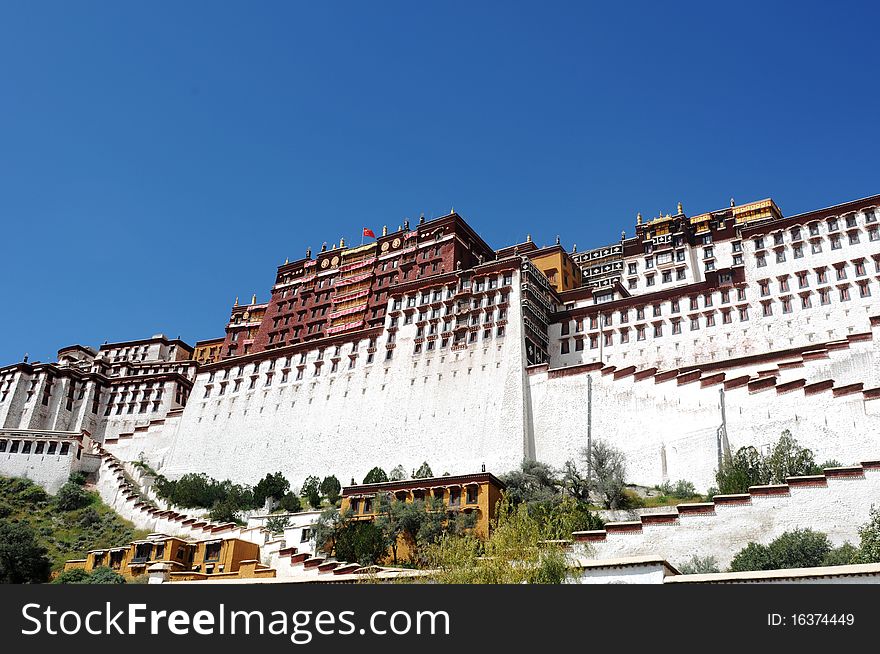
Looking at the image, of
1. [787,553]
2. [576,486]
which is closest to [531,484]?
[576,486]

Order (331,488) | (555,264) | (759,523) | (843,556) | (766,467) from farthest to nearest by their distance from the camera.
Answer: (555,264) < (331,488) < (766,467) < (759,523) < (843,556)

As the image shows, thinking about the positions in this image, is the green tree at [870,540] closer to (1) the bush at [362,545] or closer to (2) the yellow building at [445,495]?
(2) the yellow building at [445,495]

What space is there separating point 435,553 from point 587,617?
43.5ft

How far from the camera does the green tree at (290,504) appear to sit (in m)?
56.4

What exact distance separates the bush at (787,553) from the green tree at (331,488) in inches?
1195

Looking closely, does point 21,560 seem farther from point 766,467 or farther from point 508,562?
point 766,467

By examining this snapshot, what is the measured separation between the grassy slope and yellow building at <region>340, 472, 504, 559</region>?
1760cm

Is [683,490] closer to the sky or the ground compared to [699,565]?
closer to the sky

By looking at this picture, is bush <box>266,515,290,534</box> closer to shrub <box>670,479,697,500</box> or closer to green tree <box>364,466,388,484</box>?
green tree <box>364,466,388,484</box>

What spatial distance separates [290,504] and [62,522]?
16252mm

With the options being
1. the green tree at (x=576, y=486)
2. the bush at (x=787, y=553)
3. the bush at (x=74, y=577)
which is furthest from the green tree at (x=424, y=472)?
the bush at (x=787, y=553)

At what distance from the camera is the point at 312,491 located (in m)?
58.5

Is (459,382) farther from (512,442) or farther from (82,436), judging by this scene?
(82,436)

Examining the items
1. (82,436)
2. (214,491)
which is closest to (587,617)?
(214,491)
